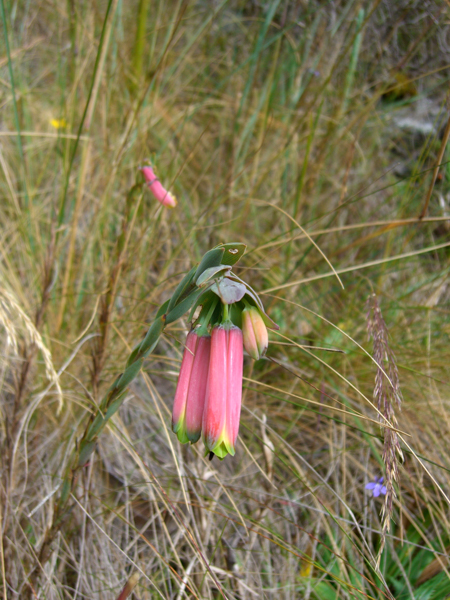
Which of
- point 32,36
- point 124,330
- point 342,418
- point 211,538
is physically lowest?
point 211,538

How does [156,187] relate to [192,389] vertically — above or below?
above

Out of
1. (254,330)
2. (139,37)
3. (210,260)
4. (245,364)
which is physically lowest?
(245,364)

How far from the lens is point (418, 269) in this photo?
2.46 metres

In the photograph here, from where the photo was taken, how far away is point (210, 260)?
30.4 inches

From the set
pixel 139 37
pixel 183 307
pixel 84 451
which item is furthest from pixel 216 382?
pixel 139 37

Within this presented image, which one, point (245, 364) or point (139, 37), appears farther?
point (139, 37)

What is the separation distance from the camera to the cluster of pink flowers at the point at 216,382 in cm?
76

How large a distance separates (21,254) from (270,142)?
158 cm

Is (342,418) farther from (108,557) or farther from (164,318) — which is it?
(164,318)

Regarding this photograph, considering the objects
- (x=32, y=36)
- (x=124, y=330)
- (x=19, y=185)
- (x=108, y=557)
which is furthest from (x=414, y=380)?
(x=32, y=36)

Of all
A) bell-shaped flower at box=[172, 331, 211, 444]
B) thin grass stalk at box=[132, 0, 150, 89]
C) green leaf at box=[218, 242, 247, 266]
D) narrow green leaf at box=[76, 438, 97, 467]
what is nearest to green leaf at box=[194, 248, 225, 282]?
green leaf at box=[218, 242, 247, 266]

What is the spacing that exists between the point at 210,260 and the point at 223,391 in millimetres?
224

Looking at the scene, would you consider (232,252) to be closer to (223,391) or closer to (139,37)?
(223,391)

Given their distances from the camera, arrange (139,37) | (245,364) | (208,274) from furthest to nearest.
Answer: (139,37) < (245,364) < (208,274)
